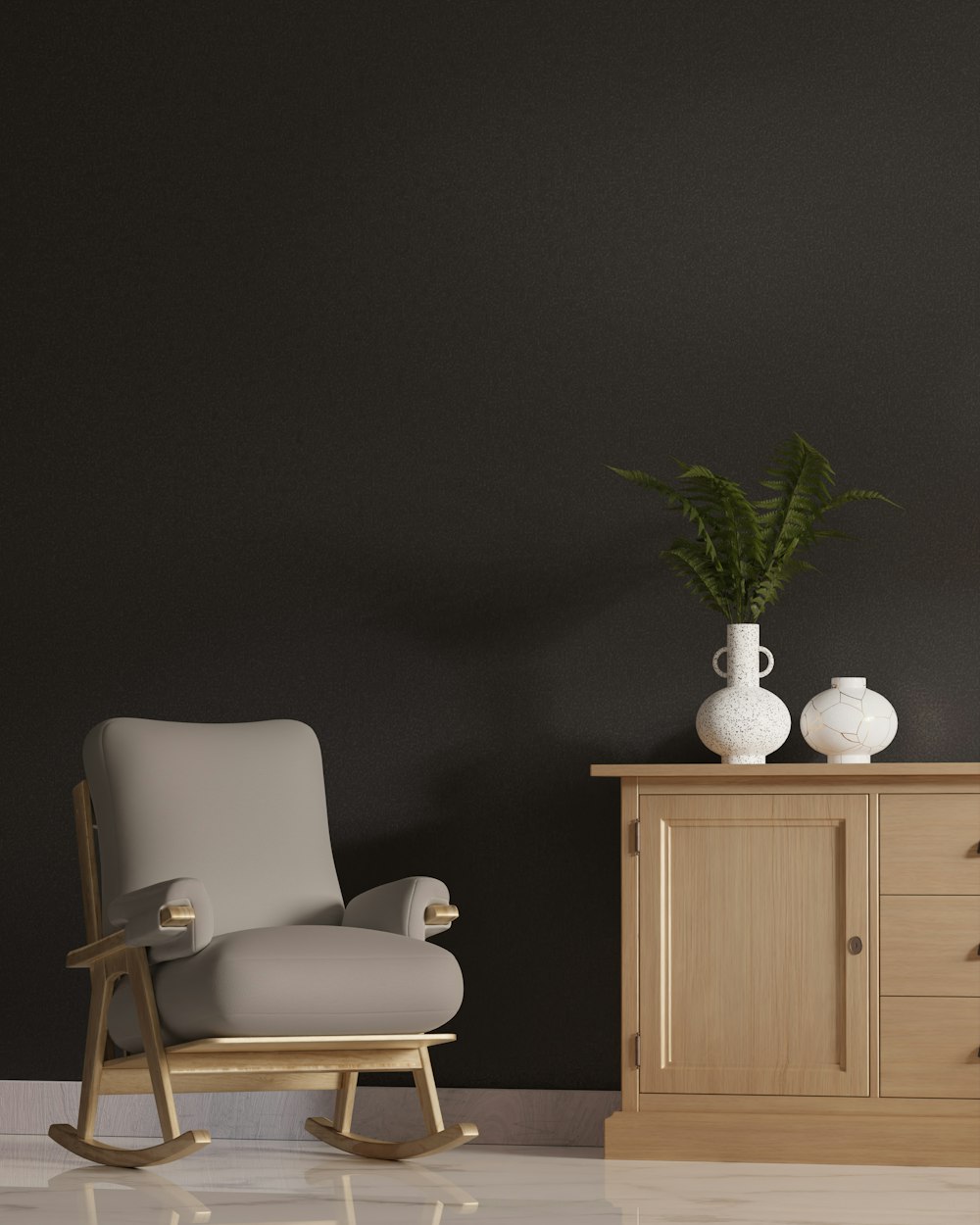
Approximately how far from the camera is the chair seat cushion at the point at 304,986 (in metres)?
3.18

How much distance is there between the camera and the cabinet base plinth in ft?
11.6

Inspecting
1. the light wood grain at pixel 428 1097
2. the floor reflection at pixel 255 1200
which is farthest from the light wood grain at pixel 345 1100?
the light wood grain at pixel 428 1097

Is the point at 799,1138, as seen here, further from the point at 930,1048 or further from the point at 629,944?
the point at 629,944

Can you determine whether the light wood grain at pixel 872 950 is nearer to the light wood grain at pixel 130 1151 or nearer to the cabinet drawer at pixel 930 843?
the cabinet drawer at pixel 930 843

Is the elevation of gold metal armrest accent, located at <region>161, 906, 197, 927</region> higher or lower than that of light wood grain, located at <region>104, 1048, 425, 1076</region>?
higher

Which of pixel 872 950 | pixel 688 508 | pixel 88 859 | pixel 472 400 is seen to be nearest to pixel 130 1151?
pixel 88 859

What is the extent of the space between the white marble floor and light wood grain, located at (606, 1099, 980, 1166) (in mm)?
34

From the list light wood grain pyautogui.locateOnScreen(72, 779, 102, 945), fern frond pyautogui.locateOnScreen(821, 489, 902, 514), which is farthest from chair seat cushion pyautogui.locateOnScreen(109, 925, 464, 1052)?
fern frond pyautogui.locateOnScreen(821, 489, 902, 514)

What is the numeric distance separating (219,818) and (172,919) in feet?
1.93

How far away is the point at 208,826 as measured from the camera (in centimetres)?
378

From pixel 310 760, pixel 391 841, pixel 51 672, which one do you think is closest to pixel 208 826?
pixel 310 760

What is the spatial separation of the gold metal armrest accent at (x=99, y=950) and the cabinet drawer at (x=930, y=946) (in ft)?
5.61

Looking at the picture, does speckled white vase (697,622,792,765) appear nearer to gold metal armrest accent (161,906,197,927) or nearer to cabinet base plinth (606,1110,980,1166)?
cabinet base plinth (606,1110,980,1166)

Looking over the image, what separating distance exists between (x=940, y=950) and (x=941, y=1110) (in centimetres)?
35
